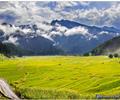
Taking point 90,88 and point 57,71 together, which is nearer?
point 90,88

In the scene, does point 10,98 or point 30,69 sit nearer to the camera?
point 10,98

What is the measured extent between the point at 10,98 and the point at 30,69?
31997 millimetres

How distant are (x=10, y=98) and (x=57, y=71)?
30663mm

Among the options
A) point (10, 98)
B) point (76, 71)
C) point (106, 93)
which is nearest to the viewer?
point (10, 98)

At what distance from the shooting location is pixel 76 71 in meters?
70.2

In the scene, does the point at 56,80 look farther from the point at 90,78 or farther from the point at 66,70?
the point at 66,70

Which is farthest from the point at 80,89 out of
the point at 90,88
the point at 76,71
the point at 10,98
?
the point at 10,98

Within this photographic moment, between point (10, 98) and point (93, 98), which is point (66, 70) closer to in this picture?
point (93, 98)

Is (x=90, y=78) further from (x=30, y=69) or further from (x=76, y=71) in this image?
(x=30, y=69)

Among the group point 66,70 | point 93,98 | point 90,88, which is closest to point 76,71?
point 66,70

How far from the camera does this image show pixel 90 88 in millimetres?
57594

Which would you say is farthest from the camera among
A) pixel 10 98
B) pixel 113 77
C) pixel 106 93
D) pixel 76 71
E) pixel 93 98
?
pixel 76 71

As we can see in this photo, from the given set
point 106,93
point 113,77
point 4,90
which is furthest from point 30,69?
point 4,90

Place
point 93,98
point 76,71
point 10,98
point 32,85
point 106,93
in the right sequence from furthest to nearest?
point 76,71 → point 32,85 → point 106,93 → point 93,98 → point 10,98
